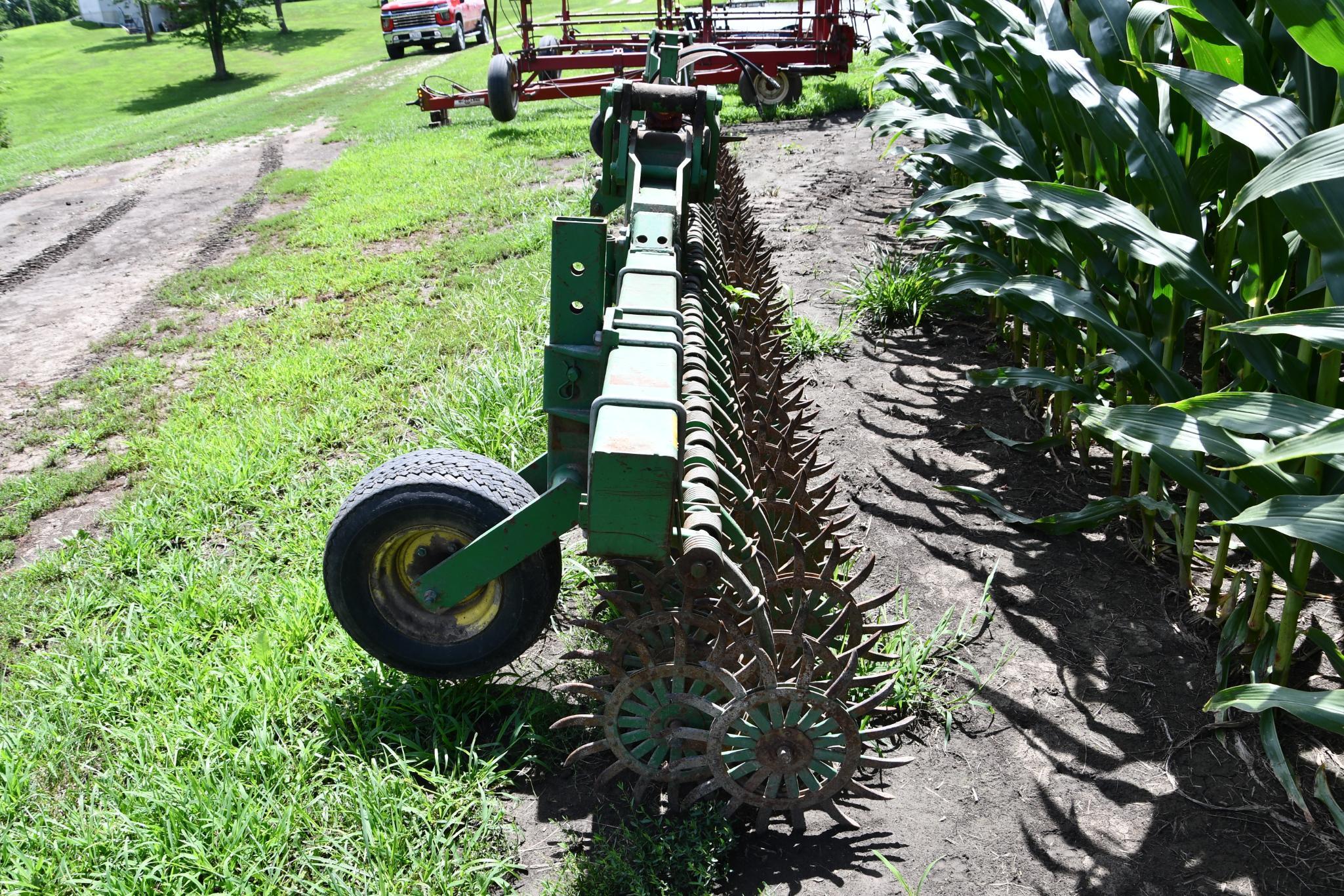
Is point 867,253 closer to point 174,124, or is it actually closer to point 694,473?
point 694,473

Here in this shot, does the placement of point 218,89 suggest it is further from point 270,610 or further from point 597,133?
point 270,610

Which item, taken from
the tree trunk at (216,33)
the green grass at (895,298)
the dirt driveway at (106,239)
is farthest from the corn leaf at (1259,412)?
the tree trunk at (216,33)

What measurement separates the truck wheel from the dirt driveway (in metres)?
14.0

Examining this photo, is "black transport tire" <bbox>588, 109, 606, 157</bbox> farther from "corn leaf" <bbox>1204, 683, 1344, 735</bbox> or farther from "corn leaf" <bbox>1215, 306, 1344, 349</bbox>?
"corn leaf" <bbox>1204, 683, 1344, 735</bbox>

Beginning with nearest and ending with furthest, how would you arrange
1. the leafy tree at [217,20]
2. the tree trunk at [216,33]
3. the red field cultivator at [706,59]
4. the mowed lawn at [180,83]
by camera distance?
the red field cultivator at [706,59], the mowed lawn at [180,83], the leafy tree at [217,20], the tree trunk at [216,33]

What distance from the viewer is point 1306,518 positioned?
1888mm

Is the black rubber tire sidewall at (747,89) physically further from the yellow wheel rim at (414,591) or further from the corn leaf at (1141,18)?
the yellow wheel rim at (414,591)

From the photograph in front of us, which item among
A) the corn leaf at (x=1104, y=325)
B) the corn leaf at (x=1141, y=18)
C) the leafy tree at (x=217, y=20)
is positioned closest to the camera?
the corn leaf at (x=1141, y=18)

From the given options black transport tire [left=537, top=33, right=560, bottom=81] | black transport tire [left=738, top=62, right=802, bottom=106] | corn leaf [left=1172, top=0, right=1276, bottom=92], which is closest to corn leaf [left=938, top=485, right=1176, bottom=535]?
corn leaf [left=1172, top=0, right=1276, bottom=92]

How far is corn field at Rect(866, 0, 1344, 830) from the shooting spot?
2.01 metres

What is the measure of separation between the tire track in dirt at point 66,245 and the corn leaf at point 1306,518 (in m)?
8.00

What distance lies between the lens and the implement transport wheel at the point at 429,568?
2475 mm

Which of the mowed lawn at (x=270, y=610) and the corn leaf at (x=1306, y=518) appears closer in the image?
the corn leaf at (x=1306, y=518)

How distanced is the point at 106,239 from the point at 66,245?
303 millimetres
